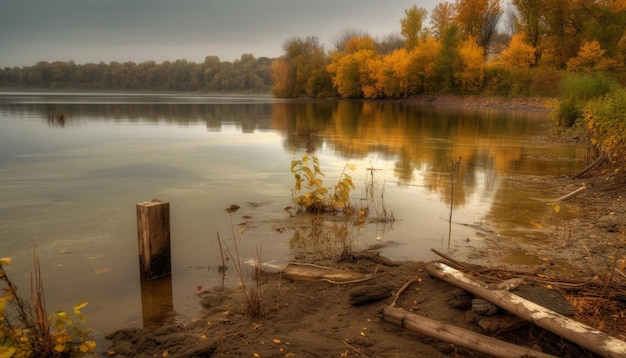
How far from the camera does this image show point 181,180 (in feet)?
38.8

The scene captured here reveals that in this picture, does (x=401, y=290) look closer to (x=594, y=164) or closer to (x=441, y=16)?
(x=594, y=164)

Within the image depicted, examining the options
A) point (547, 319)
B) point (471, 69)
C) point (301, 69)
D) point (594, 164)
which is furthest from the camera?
point (301, 69)

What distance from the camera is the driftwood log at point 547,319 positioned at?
3.13 metres

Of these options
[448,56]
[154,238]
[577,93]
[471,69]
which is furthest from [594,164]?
[448,56]

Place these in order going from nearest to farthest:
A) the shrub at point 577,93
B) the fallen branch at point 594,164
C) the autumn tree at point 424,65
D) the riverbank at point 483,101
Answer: the fallen branch at point 594,164 < the shrub at point 577,93 < the riverbank at point 483,101 < the autumn tree at point 424,65

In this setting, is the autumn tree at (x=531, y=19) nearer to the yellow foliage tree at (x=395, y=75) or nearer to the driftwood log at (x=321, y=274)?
the yellow foliage tree at (x=395, y=75)

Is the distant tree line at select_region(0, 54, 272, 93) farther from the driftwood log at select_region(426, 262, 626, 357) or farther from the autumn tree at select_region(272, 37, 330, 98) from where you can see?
the driftwood log at select_region(426, 262, 626, 357)

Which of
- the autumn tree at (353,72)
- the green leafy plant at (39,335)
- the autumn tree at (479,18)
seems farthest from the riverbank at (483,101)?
the green leafy plant at (39,335)

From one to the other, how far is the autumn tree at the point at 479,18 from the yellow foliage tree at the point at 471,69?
7.73 m

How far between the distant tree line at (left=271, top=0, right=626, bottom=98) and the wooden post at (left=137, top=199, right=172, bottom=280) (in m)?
43.2

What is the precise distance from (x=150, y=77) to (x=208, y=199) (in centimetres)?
15327

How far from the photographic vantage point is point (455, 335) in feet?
11.9

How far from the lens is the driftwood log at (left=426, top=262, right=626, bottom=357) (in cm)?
313

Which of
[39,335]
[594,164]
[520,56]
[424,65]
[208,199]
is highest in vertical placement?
[520,56]
